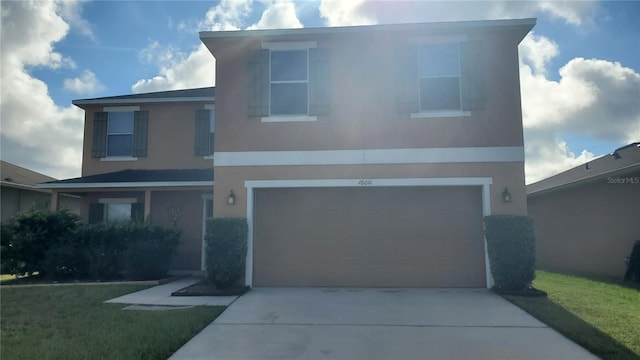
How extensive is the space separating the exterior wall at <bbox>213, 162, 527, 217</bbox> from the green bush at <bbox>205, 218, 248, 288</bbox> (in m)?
0.47

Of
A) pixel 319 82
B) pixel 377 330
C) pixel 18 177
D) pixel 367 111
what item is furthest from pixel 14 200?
pixel 377 330

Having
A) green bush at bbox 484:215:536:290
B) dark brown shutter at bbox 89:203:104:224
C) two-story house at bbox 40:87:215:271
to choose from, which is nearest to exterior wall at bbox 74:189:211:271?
two-story house at bbox 40:87:215:271

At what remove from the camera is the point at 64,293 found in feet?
29.7

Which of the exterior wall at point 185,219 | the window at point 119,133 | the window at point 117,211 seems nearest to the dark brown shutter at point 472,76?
the exterior wall at point 185,219

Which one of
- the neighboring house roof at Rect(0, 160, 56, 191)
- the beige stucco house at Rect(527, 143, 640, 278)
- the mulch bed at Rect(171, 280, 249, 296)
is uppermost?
the neighboring house roof at Rect(0, 160, 56, 191)

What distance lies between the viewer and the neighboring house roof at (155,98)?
13719mm

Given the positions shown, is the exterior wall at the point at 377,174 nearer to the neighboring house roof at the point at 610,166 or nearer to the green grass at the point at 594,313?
the green grass at the point at 594,313

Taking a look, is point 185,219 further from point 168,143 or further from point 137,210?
point 168,143

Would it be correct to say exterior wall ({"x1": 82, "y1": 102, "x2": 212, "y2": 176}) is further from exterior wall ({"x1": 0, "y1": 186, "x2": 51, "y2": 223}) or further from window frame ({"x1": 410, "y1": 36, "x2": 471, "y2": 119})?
window frame ({"x1": 410, "y1": 36, "x2": 471, "y2": 119})

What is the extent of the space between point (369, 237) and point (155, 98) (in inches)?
349

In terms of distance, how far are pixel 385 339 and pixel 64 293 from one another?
7.25m

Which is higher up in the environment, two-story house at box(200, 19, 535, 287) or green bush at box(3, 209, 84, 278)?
two-story house at box(200, 19, 535, 287)

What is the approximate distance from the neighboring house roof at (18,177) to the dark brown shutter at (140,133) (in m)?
5.57

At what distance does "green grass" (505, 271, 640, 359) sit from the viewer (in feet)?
17.4
